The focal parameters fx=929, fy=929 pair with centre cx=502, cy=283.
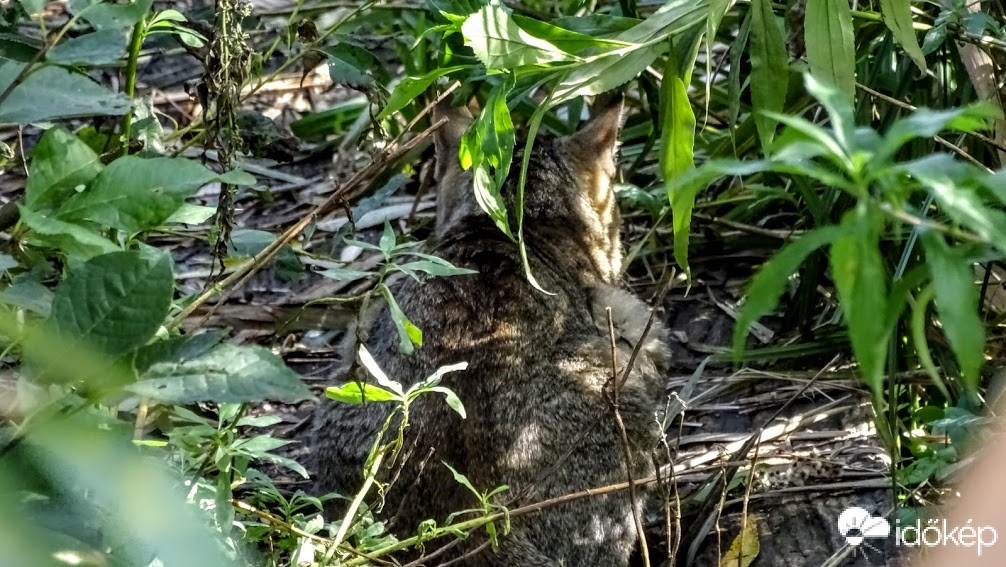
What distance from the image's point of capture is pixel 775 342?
371 cm

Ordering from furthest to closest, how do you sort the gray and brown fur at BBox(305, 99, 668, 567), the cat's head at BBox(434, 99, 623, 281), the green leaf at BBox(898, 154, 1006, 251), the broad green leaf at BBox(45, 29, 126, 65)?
the cat's head at BBox(434, 99, 623, 281) < the gray and brown fur at BBox(305, 99, 668, 567) < the broad green leaf at BBox(45, 29, 126, 65) < the green leaf at BBox(898, 154, 1006, 251)

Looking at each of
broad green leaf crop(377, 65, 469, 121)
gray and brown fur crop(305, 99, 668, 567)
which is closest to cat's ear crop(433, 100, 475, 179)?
gray and brown fur crop(305, 99, 668, 567)

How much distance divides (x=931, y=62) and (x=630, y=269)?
1663 mm

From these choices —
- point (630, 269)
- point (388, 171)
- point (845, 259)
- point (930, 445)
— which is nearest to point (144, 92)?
point (388, 171)

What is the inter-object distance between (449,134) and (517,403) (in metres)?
1.42

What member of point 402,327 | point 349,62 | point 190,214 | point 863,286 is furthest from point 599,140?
point 863,286

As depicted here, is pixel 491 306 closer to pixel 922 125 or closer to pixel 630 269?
pixel 630 269

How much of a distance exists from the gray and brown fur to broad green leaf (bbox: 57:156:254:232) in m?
1.04

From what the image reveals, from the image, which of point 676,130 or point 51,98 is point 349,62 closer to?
point 676,130

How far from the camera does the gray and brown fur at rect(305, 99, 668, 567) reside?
2.65 meters

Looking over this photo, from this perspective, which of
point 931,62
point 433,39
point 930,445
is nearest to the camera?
point 930,445

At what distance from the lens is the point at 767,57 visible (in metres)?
2.51

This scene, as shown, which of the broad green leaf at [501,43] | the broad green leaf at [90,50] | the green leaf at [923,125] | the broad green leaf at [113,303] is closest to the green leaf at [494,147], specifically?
the broad green leaf at [501,43]

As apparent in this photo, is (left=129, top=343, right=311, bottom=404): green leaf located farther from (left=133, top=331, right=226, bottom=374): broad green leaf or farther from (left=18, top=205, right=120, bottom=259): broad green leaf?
(left=18, top=205, right=120, bottom=259): broad green leaf
